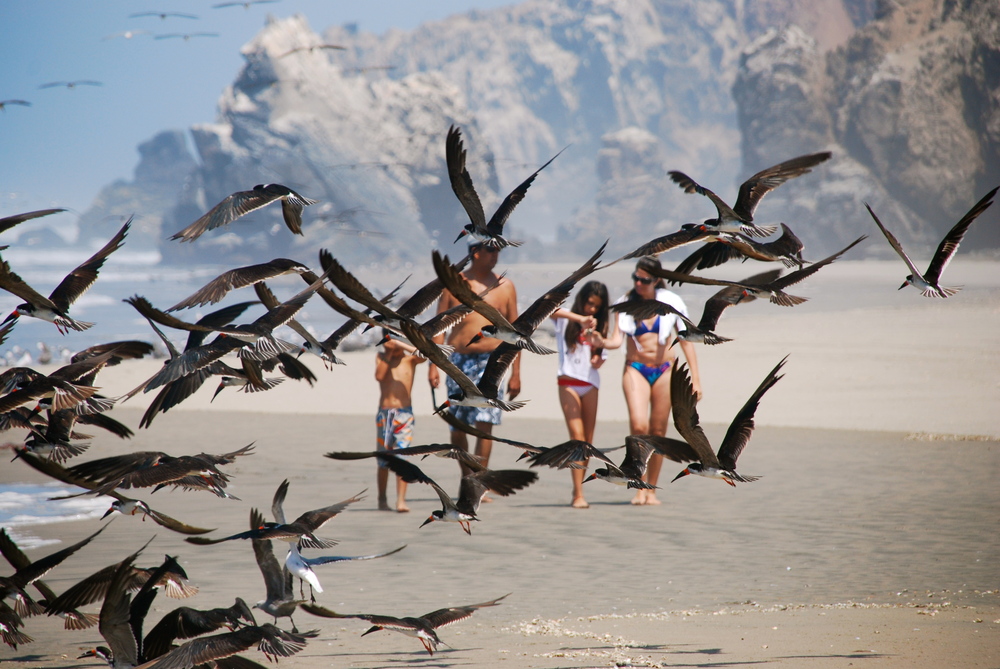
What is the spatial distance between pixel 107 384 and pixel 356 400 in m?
5.19

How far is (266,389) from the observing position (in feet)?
12.3

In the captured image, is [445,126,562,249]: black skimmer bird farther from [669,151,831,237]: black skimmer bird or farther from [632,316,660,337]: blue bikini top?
[632,316,660,337]: blue bikini top

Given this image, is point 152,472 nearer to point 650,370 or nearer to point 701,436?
point 701,436

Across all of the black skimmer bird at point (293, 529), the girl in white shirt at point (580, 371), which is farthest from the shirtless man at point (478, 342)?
the black skimmer bird at point (293, 529)

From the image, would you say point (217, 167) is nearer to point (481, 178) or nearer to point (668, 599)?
point (481, 178)

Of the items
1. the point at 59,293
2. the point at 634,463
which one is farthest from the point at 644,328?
the point at 59,293

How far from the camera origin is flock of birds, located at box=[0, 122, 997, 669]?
3.50 meters

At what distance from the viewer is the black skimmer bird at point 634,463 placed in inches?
178

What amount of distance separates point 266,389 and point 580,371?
458 centimetres

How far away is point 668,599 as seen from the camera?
5703 mm

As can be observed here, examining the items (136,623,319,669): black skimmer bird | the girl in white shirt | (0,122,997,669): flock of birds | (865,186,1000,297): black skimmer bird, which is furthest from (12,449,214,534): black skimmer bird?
the girl in white shirt

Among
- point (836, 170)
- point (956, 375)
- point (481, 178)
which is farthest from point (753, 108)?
point (956, 375)

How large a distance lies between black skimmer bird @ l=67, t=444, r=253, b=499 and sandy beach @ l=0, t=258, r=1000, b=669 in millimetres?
1271

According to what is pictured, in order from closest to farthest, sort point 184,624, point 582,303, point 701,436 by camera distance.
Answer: point 184,624, point 701,436, point 582,303
